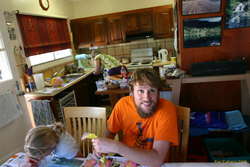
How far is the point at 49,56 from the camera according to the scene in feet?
11.2

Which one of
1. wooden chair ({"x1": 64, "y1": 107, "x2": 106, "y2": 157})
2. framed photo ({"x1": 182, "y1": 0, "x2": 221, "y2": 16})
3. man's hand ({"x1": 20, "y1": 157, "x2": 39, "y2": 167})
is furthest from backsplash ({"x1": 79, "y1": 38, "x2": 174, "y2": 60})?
man's hand ({"x1": 20, "y1": 157, "x2": 39, "y2": 167})

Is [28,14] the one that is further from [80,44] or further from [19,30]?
[80,44]

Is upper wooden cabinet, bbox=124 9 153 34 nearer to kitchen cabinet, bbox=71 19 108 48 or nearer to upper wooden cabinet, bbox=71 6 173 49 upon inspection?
upper wooden cabinet, bbox=71 6 173 49

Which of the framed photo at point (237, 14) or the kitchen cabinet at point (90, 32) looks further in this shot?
the kitchen cabinet at point (90, 32)

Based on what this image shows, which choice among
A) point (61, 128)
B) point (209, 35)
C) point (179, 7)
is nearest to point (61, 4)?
point (179, 7)

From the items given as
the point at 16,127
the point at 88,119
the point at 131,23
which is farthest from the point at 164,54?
the point at 16,127

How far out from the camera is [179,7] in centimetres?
193

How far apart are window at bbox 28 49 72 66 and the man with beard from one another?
7.32 feet

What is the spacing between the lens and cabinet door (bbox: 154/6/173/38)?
3750 mm

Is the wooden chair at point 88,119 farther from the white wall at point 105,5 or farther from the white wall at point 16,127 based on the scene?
the white wall at point 105,5

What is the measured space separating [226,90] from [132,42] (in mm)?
2434

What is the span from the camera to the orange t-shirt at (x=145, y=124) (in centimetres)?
103

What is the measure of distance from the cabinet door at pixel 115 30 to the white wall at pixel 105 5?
0.86ft

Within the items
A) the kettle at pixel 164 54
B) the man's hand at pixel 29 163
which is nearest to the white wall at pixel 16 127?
the man's hand at pixel 29 163
